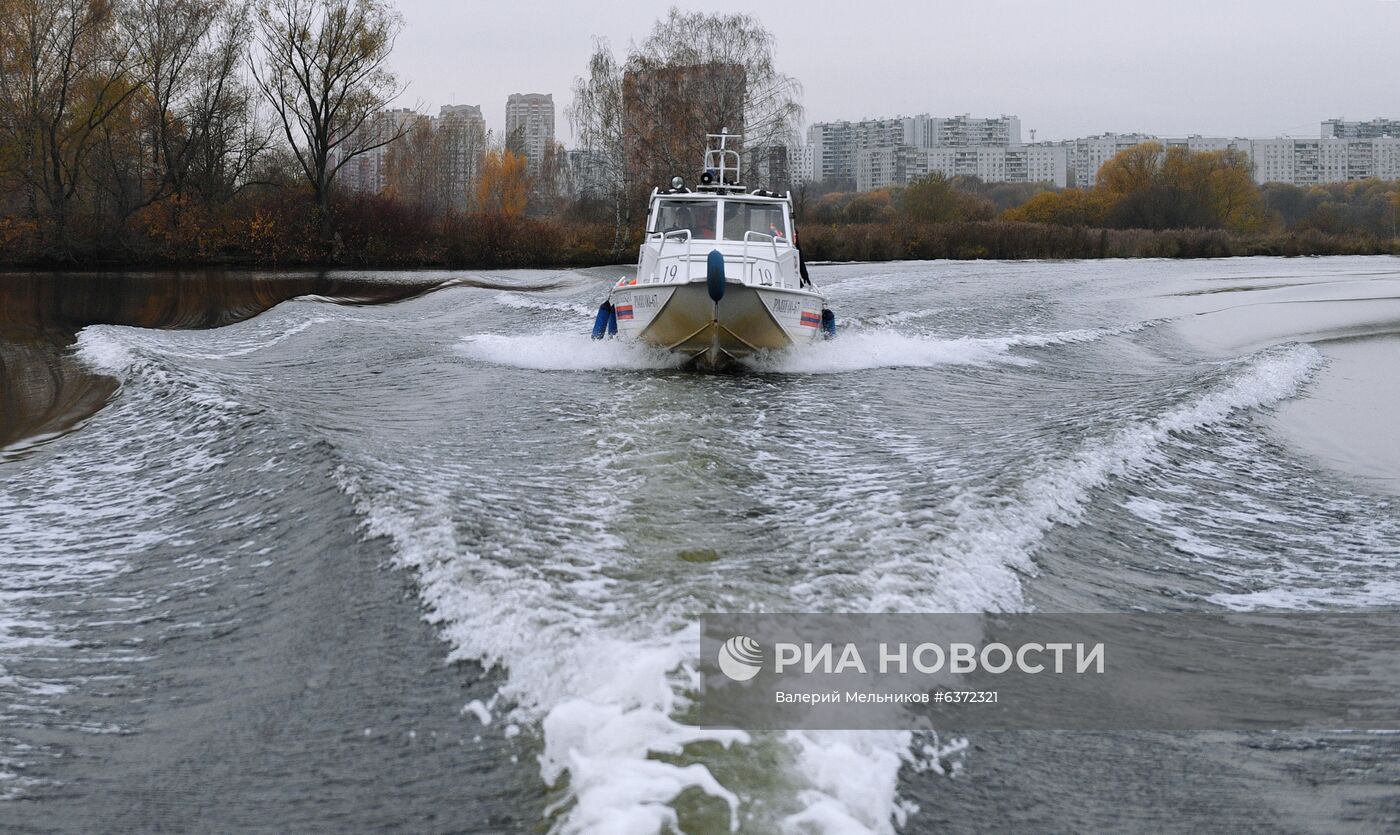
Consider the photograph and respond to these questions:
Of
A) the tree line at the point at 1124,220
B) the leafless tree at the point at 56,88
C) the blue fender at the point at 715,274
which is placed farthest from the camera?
the tree line at the point at 1124,220

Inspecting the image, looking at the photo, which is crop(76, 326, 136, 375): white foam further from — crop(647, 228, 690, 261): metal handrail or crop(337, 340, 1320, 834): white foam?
crop(337, 340, 1320, 834): white foam

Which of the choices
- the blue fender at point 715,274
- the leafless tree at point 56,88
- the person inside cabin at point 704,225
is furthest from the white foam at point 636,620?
the leafless tree at point 56,88

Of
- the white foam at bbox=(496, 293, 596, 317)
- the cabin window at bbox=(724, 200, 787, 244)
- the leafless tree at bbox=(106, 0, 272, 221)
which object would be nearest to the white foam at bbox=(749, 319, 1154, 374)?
the cabin window at bbox=(724, 200, 787, 244)

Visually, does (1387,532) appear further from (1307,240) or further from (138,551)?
(1307,240)

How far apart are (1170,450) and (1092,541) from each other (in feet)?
11.2

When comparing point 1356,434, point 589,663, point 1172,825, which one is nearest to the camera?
point 1172,825

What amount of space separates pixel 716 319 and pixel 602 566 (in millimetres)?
8451

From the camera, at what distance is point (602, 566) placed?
6.03 meters

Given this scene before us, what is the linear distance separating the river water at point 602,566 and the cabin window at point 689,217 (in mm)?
2109

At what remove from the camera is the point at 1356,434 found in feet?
37.5

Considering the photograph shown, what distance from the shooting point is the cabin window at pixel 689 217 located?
16.0 meters

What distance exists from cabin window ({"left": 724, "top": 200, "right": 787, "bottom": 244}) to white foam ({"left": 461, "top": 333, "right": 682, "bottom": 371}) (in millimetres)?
2135

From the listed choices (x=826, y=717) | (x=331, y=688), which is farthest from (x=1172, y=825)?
(x=331, y=688)

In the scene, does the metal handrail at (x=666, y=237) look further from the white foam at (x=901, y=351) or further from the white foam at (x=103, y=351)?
the white foam at (x=103, y=351)
